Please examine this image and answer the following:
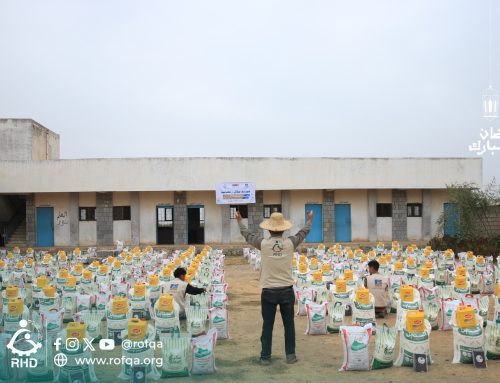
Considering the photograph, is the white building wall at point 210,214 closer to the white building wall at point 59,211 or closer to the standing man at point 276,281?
the white building wall at point 59,211

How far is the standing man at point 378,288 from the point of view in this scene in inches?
412

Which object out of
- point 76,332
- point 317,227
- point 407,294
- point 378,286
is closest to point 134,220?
point 317,227

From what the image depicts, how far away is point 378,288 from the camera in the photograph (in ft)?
34.3

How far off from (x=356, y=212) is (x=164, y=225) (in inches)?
376

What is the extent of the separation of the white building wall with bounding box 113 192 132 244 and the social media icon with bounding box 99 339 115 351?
755 inches

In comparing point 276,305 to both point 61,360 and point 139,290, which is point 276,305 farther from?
point 139,290

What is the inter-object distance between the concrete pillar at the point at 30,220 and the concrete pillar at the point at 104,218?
3.01 metres

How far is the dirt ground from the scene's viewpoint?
673cm

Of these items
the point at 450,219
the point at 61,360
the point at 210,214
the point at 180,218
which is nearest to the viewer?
the point at 61,360

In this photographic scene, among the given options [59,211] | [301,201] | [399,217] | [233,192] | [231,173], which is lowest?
[399,217]

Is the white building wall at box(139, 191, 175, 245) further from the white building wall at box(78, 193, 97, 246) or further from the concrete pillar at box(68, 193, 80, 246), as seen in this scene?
the concrete pillar at box(68, 193, 80, 246)

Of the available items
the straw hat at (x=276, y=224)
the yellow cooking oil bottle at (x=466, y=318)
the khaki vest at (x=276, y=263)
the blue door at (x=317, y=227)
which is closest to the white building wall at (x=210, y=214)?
the blue door at (x=317, y=227)

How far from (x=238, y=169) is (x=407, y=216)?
8811 millimetres

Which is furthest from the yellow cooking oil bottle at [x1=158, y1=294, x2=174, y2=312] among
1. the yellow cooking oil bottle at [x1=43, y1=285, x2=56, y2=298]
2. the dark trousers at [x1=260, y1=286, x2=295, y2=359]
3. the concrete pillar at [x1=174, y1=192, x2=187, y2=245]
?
the concrete pillar at [x1=174, y1=192, x2=187, y2=245]
